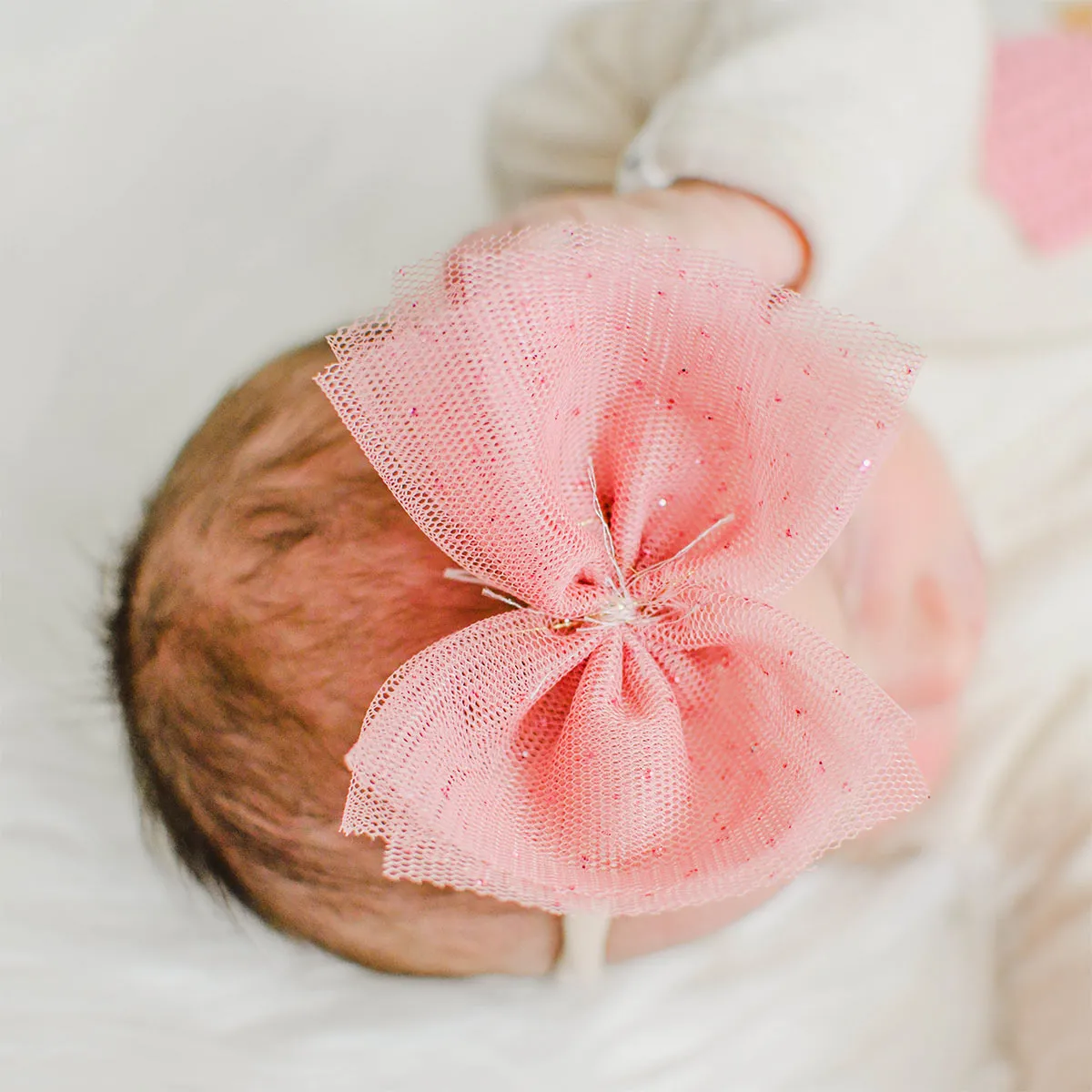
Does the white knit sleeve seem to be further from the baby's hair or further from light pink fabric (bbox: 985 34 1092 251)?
the baby's hair

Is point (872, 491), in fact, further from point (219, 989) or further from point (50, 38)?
point (50, 38)

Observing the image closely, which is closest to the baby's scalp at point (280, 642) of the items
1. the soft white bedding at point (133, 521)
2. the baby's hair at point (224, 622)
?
the baby's hair at point (224, 622)

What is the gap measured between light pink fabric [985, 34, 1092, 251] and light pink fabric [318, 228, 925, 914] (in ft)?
1.65

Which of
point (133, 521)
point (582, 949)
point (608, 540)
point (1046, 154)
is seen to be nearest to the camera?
point (608, 540)

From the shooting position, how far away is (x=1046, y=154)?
85 cm

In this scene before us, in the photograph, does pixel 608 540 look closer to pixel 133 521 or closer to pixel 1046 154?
pixel 133 521

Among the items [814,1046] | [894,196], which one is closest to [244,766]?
[814,1046]

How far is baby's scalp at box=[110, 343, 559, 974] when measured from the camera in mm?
491

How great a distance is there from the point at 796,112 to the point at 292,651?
509 mm

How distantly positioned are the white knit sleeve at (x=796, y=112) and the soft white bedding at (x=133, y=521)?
12 centimetres

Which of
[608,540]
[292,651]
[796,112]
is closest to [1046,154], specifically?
[796,112]

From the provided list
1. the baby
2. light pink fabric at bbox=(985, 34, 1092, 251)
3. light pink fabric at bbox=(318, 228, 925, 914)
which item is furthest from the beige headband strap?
light pink fabric at bbox=(985, 34, 1092, 251)

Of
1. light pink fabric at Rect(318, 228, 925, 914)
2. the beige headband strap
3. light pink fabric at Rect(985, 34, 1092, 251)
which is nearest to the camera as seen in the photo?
light pink fabric at Rect(318, 228, 925, 914)

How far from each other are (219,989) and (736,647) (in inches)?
15.6
